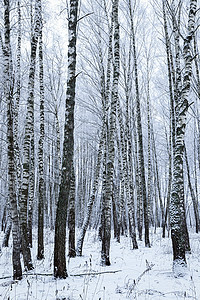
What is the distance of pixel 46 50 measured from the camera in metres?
12.3

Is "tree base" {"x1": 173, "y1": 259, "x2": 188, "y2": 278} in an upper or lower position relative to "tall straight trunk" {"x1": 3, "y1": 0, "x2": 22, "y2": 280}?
lower

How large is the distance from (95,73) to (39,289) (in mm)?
8595

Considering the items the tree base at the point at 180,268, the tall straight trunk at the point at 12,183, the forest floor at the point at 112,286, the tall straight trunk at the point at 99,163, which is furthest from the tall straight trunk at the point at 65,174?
the tall straight trunk at the point at 99,163

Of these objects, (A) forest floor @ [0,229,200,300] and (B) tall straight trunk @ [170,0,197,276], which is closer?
(A) forest floor @ [0,229,200,300]

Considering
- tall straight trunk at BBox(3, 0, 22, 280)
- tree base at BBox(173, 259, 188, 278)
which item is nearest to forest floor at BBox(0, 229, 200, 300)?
tree base at BBox(173, 259, 188, 278)

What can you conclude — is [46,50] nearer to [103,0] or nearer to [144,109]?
[103,0]

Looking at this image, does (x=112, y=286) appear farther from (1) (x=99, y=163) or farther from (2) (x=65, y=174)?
(1) (x=99, y=163)

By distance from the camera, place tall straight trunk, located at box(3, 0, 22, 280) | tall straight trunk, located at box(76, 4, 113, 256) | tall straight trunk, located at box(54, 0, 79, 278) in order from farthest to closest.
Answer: tall straight trunk, located at box(76, 4, 113, 256)
tall straight trunk, located at box(3, 0, 22, 280)
tall straight trunk, located at box(54, 0, 79, 278)

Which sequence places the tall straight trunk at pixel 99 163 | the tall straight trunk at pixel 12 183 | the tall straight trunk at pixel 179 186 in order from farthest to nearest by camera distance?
the tall straight trunk at pixel 99 163 → the tall straight trunk at pixel 179 186 → the tall straight trunk at pixel 12 183

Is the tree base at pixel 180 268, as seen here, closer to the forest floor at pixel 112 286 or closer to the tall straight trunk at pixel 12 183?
the forest floor at pixel 112 286

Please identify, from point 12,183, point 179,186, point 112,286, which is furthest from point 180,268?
point 12,183

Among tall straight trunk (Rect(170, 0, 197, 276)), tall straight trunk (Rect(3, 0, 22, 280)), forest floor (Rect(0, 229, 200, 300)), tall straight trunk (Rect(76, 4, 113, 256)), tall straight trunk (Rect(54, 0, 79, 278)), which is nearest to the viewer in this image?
forest floor (Rect(0, 229, 200, 300))

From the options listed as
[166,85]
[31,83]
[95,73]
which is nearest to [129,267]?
[31,83]

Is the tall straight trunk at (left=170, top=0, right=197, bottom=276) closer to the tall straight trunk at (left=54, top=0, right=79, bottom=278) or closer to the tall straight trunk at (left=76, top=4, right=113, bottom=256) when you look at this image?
the tall straight trunk at (left=54, top=0, right=79, bottom=278)
